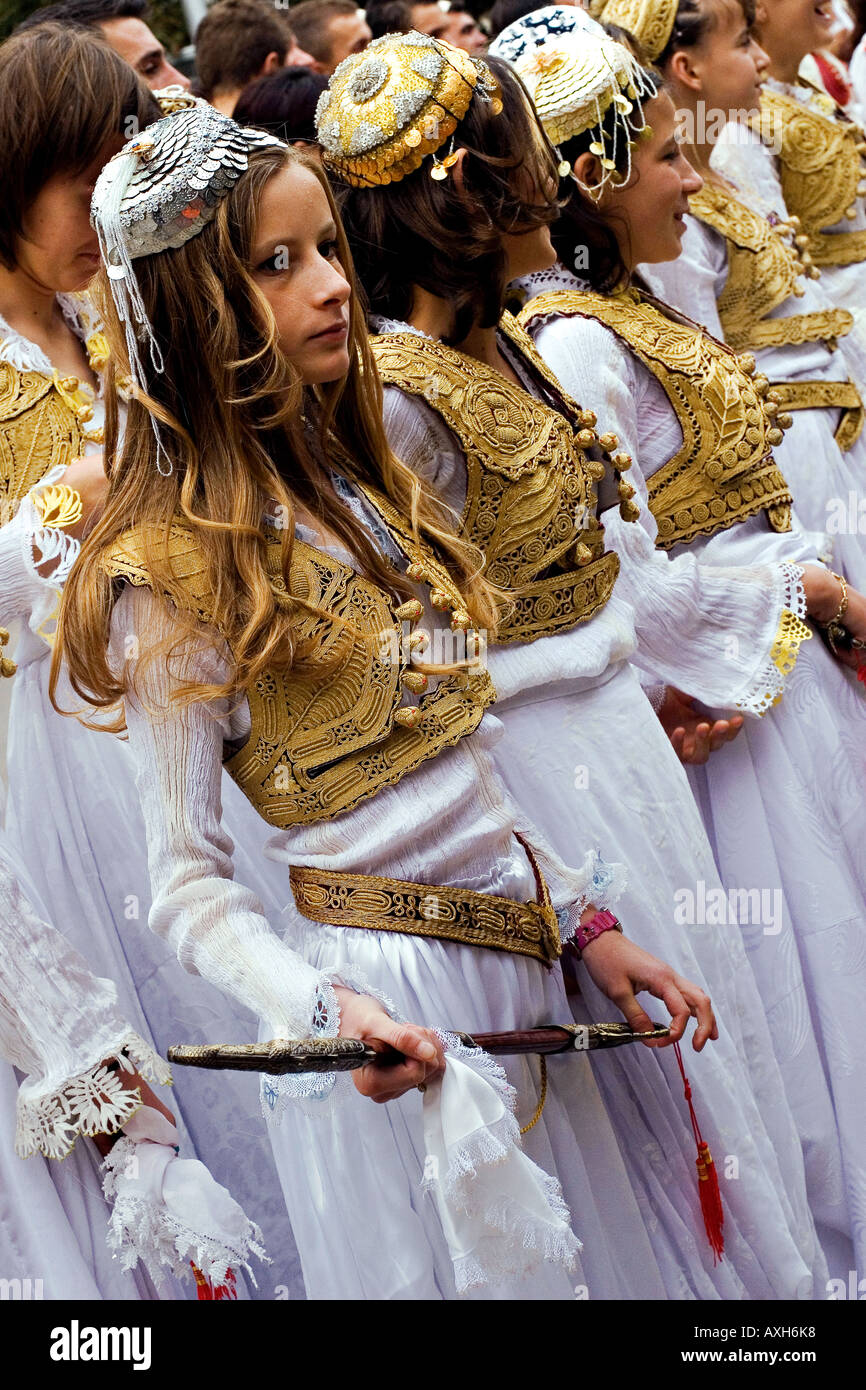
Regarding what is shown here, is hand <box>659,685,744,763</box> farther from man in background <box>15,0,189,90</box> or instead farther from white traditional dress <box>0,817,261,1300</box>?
man in background <box>15,0,189,90</box>

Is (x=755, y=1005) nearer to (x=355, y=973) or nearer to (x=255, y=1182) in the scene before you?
(x=255, y=1182)

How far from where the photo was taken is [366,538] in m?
1.99

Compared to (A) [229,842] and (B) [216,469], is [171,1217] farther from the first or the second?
(B) [216,469]

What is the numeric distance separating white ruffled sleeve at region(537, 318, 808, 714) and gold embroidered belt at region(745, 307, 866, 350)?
0.79 meters

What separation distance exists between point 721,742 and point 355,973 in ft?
4.06

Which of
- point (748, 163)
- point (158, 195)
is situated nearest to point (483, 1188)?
point (158, 195)

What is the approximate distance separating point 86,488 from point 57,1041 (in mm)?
733

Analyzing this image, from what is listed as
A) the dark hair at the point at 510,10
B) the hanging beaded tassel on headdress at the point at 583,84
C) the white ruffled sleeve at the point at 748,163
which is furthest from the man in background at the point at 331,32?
the hanging beaded tassel on headdress at the point at 583,84

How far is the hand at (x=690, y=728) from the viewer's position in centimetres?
287

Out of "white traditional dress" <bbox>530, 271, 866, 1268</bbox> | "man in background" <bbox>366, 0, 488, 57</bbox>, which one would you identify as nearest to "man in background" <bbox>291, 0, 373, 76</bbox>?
"man in background" <bbox>366, 0, 488, 57</bbox>

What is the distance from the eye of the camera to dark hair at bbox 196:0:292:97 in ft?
15.4

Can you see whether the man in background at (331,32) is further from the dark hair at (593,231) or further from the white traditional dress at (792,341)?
the dark hair at (593,231)

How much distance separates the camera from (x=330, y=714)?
1.89m
